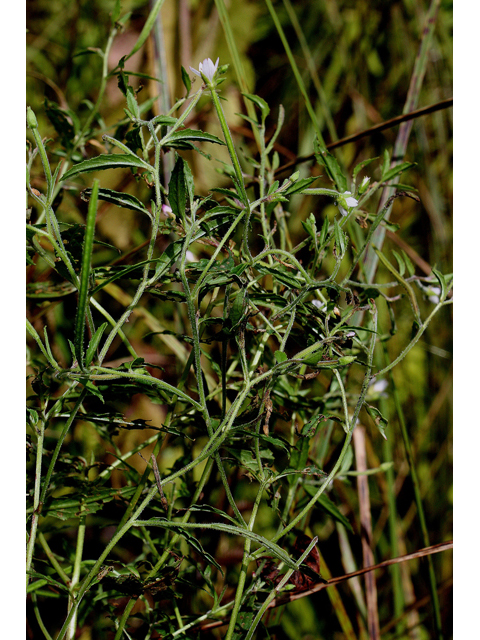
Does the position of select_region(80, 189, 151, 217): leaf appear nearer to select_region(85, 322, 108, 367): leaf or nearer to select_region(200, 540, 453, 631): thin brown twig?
select_region(85, 322, 108, 367): leaf

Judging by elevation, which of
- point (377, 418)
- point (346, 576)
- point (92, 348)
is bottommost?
point (346, 576)

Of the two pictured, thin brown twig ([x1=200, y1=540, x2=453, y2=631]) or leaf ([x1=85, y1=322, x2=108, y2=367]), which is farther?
thin brown twig ([x1=200, y1=540, x2=453, y2=631])

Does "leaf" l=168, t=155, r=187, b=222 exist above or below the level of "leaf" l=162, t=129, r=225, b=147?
below

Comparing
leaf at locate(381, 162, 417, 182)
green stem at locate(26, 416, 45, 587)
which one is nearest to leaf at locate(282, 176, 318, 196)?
leaf at locate(381, 162, 417, 182)

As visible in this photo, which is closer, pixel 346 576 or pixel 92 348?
pixel 92 348

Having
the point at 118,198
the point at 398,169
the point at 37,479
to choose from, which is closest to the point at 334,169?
the point at 398,169

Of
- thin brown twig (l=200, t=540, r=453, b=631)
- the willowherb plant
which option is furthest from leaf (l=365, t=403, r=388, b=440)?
thin brown twig (l=200, t=540, r=453, b=631)

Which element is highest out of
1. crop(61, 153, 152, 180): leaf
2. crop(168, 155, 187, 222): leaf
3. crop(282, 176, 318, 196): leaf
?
crop(61, 153, 152, 180): leaf

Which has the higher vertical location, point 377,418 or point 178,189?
point 178,189

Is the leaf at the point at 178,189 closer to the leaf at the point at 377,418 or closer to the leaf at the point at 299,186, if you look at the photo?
the leaf at the point at 299,186

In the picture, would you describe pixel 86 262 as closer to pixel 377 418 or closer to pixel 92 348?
pixel 92 348
